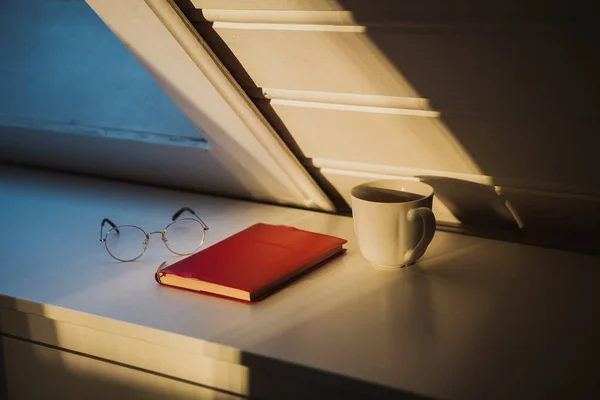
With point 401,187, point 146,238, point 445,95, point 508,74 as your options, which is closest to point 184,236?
point 146,238

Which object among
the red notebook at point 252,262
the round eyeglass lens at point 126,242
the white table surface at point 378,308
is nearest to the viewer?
the white table surface at point 378,308

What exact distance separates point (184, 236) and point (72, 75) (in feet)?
1.91

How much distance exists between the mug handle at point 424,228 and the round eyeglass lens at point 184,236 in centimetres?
38

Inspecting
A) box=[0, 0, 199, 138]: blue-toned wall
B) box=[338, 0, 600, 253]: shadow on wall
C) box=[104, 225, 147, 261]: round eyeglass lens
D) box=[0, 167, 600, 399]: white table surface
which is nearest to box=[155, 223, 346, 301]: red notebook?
box=[0, 167, 600, 399]: white table surface

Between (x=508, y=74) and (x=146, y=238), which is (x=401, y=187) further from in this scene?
(x=146, y=238)

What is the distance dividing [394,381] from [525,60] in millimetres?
446

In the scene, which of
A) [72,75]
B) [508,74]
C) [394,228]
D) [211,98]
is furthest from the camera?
[72,75]

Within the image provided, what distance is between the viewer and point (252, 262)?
118 centimetres

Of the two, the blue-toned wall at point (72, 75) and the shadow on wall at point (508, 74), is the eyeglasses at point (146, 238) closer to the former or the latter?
the blue-toned wall at point (72, 75)

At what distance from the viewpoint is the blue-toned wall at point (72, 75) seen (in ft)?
5.31

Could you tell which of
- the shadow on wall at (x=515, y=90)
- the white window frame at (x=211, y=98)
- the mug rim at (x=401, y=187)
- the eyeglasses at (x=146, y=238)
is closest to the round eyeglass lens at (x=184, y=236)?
the eyeglasses at (x=146, y=238)

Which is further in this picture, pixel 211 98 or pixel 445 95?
pixel 211 98

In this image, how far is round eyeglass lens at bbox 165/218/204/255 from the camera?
1304 millimetres

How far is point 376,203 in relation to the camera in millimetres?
1146
